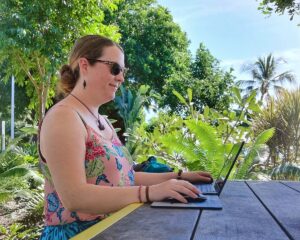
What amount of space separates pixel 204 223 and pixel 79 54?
97 cm

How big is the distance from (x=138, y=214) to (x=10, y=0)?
403 inches

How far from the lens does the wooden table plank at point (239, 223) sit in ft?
3.76

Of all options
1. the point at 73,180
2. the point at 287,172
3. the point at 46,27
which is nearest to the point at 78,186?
the point at 73,180

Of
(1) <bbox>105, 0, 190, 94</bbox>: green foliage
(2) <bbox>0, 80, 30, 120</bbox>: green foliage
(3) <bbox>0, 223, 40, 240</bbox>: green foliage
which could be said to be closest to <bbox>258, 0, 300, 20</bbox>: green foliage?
(3) <bbox>0, 223, 40, 240</bbox>: green foliage

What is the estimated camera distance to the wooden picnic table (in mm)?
1129

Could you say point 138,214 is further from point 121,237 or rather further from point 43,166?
point 43,166

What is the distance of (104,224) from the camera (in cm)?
126

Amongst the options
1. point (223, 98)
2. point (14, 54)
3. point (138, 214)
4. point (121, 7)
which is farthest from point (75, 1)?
point (223, 98)

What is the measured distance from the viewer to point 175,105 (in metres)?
24.6

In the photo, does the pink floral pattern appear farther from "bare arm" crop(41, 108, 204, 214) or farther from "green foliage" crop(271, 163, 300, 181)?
"green foliage" crop(271, 163, 300, 181)

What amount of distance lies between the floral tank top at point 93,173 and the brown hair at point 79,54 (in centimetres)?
31

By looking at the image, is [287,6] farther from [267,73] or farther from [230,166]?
[267,73]

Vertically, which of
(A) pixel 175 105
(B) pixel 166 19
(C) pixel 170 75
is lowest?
(A) pixel 175 105

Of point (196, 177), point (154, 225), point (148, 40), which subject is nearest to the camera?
point (154, 225)
